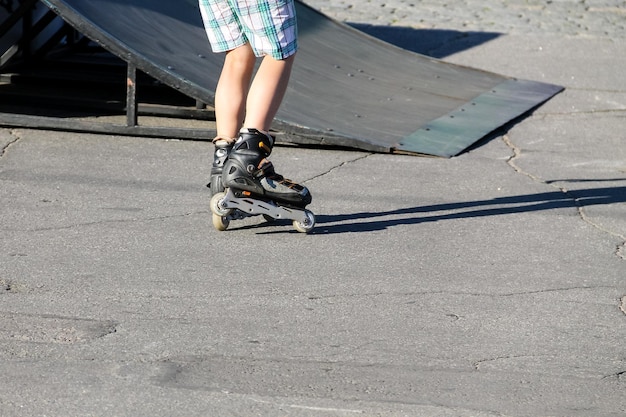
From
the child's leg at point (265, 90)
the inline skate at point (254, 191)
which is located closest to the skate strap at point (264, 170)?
the inline skate at point (254, 191)

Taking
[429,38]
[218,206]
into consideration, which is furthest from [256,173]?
[429,38]

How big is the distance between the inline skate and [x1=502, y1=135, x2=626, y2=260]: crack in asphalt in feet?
5.09

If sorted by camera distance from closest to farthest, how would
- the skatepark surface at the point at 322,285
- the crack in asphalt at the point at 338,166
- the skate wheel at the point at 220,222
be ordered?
the skatepark surface at the point at 322,285 < the skate wheel at the point at 220,222 < the crack in asphalt at the point at 338,166

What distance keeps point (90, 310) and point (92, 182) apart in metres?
2.07

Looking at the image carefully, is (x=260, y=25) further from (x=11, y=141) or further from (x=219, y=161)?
(x=11, y=141)

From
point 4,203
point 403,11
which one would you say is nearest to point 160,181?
point 4,203

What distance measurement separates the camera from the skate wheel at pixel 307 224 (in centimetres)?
529

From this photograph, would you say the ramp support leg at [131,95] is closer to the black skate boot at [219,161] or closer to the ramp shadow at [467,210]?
the black skate boot at [219,161]

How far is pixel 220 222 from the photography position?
17.2ft

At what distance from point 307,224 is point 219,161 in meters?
0.54

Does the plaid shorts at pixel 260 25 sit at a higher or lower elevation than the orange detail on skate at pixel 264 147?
higher

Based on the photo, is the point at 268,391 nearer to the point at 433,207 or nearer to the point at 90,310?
the point at 90,310

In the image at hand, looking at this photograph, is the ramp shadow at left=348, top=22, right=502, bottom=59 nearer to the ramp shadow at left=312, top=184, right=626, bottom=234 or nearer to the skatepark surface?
the skatepark surface

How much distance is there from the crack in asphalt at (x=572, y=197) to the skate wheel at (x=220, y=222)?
1922 mm
